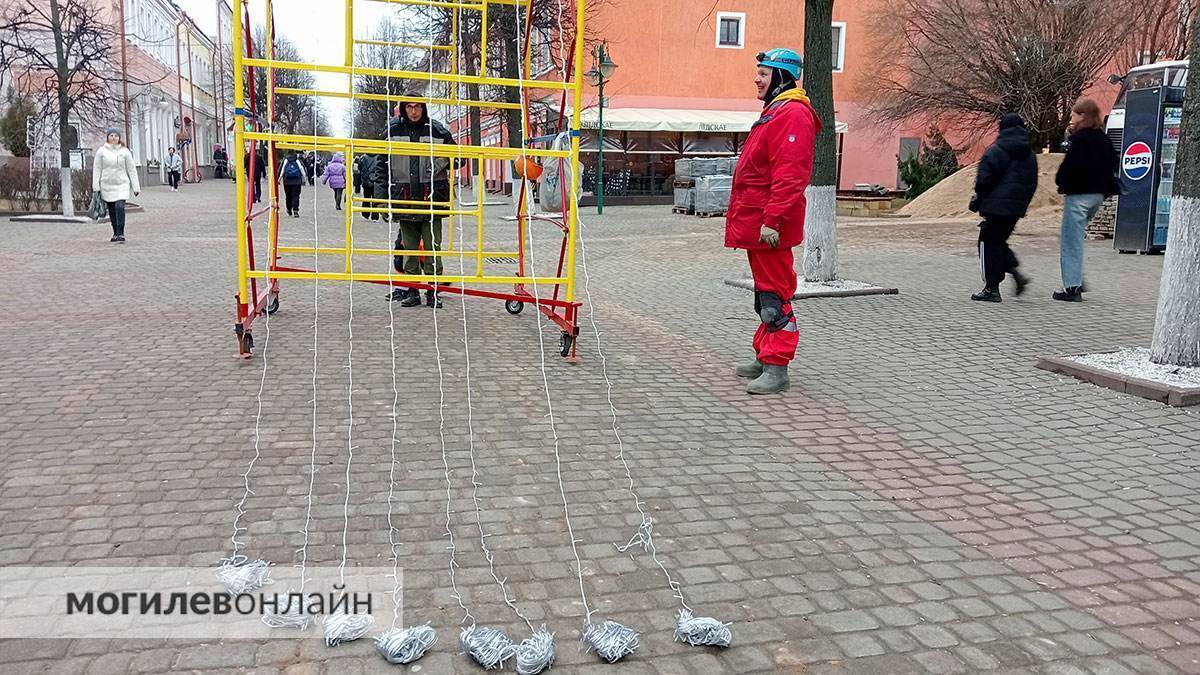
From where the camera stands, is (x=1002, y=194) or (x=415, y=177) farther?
(x=1002, y=194)

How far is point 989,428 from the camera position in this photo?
16.6 ft

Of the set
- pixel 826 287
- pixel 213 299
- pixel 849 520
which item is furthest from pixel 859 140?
pixel 849 520

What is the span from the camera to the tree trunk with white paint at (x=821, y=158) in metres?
9.52

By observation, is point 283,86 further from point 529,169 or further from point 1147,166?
point 1147,166

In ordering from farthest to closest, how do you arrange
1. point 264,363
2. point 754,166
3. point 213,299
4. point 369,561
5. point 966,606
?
point 213,299
point 264,363
point 754,166
point 369,561
point 966,606

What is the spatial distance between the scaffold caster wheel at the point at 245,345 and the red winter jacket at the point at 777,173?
3224 mm

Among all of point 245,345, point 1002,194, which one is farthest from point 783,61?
point 1002,194

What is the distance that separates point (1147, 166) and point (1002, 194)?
5.62m

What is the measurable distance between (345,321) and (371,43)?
2303mm

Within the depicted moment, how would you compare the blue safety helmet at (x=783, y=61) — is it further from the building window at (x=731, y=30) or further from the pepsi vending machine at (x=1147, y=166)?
the building window at (x=731, y=30)

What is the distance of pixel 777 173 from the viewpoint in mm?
5453

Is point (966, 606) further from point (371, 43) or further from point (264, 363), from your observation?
point (371, 43)

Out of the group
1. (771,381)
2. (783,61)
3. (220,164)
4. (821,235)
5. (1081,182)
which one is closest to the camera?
(783,61)

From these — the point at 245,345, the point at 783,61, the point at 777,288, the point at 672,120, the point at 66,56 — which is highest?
the point at 66,56
